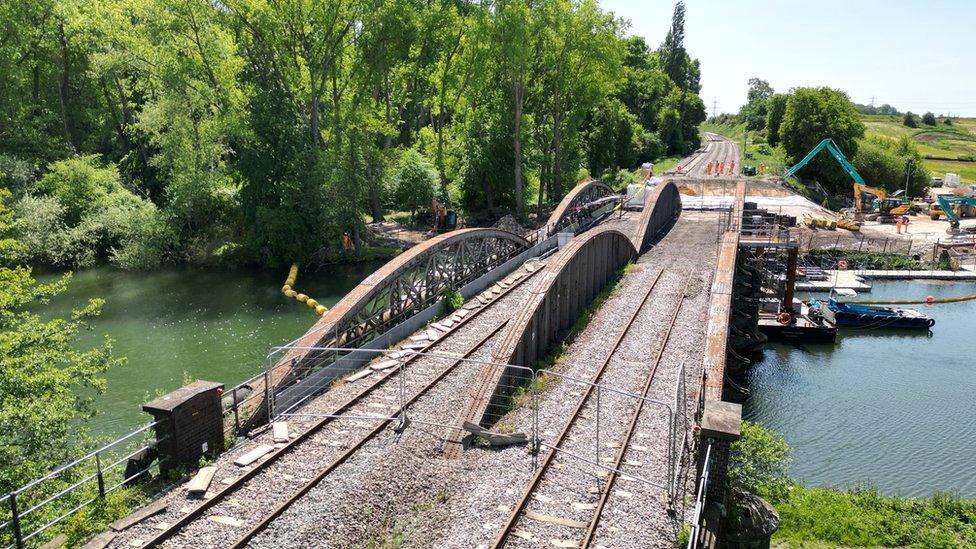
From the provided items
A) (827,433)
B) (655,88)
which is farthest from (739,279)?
(655,88)

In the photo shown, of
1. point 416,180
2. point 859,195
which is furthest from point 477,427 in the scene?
point 859,195

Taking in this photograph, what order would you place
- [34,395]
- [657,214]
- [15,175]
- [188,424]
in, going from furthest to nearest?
[15,175], [657,214], [34,395], [188,424]

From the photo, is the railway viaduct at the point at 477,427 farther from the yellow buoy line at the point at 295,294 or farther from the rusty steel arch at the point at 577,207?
the rusty steel arch at the point at 577,207

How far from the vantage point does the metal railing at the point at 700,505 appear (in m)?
9.04

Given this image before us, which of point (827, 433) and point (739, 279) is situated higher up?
point (739, 279)

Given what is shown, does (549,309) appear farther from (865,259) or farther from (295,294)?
(865,259)

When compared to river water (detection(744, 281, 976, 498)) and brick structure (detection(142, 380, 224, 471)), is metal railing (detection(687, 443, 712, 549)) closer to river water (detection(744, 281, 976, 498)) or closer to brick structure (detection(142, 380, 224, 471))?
brick structure (detection(142, 380, 224, 471))

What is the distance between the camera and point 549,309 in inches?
736

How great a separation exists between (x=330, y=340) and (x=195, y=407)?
502 cm

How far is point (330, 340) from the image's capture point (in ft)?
54.4

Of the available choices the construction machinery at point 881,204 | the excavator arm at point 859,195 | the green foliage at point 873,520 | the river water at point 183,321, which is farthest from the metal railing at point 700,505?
the excavator arm at point 859,195

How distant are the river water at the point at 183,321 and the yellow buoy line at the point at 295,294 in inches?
16.7

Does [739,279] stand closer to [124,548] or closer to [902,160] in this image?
[124,548]

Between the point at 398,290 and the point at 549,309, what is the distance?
4.73 m
